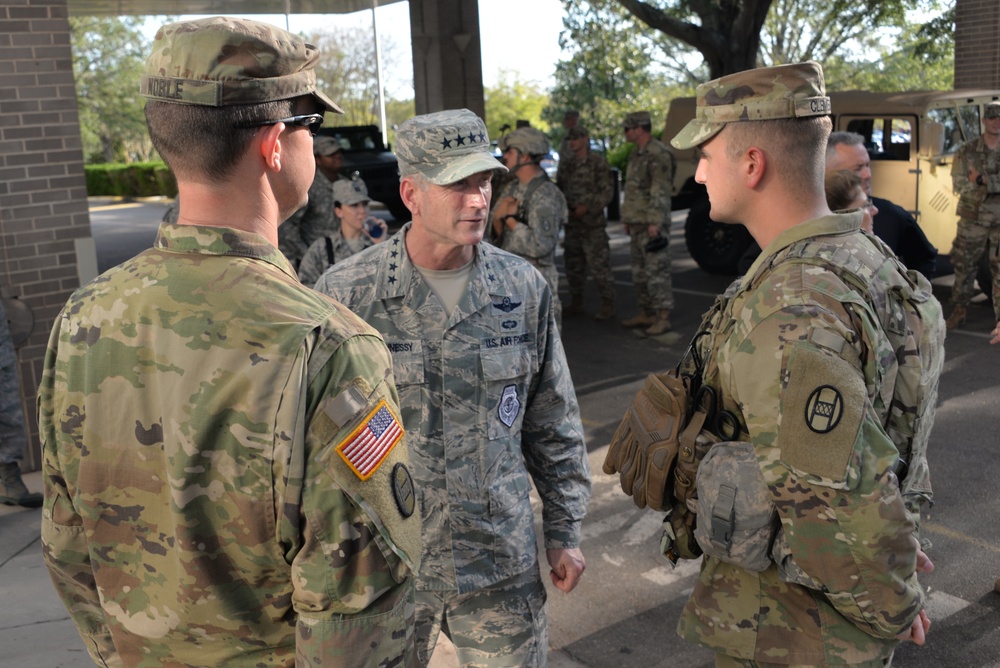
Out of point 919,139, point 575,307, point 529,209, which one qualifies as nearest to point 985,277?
point 919,139

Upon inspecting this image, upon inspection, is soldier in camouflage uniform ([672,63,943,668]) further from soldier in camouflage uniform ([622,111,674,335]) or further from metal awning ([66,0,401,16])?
metal awning ([66,0,401,16])

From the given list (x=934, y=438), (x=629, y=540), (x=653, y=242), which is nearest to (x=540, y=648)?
(x=629, y=540)

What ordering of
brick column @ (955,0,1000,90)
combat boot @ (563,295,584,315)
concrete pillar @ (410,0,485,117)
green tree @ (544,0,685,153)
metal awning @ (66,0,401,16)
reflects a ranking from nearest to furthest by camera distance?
combat boot @ (563,295,584,315) → brick column @ (955,0,1000,90) → concrete pillar @ (410,0,485,117) → metal awning @ (66,0,401,16) → green tree @ (544,0,685,153)

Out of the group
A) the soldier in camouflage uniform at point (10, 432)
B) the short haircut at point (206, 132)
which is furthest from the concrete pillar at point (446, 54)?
the short haircut at point (206, 132)

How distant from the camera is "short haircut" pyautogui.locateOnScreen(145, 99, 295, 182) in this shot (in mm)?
1470

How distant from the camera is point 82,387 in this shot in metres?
1.51

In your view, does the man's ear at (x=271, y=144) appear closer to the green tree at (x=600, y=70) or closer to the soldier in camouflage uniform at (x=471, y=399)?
the soldier in camouflage uniform at (x=471, y=399)

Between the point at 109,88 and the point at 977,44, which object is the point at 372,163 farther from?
the point at 109,88

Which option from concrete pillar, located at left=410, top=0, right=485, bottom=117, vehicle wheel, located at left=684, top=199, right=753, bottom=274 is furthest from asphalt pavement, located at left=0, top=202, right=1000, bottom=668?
concrete pillar, located at left=410, top=0, right=485, bottom=117

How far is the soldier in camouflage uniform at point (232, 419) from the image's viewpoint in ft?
4.59

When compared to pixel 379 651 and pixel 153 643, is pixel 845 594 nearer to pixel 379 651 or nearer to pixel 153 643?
pixel 379 651

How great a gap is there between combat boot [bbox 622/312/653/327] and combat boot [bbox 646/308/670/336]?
0.19 meters

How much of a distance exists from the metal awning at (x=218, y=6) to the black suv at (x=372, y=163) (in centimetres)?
257

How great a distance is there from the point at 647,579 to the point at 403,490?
3.06 metres
